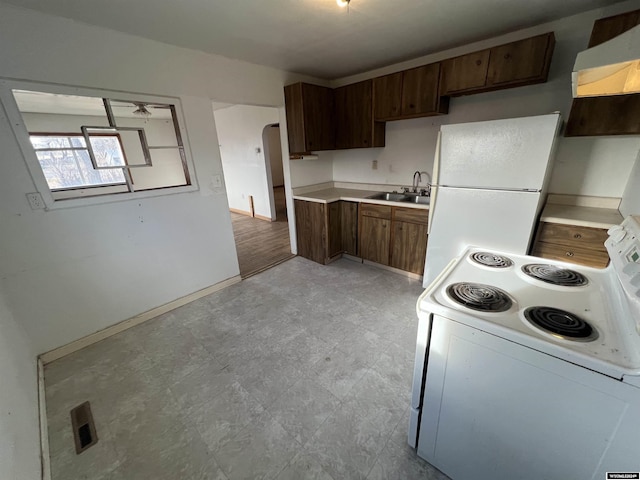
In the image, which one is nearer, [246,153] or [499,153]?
[499,153]

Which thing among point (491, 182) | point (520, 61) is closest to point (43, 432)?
point (491, 182)

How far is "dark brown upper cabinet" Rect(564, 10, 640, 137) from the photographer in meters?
1.68

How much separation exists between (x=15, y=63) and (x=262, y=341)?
2522 mm

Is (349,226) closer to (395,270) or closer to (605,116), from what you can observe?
(395,270)

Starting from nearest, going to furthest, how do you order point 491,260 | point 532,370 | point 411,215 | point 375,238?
point 532,370
point 491,260
point 411,215
point 375,238

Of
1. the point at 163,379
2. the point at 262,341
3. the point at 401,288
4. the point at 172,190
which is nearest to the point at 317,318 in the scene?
the point at 262,341

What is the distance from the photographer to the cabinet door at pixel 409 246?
109 inches

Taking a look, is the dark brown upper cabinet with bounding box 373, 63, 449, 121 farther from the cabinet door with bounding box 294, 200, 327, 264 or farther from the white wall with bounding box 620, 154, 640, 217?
the white wall with bounding box 620, 154, 640, 217

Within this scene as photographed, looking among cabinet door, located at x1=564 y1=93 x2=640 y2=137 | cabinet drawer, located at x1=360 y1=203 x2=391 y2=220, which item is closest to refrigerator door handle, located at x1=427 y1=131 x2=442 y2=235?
cabinet drawer, located at x1=360 y1=203 x2=391 y2=220

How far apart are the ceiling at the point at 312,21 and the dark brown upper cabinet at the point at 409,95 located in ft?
0.79

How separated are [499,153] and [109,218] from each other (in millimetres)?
3196

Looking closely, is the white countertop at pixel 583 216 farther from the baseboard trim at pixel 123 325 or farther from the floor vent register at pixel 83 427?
the floor vent register at pixel 83 427

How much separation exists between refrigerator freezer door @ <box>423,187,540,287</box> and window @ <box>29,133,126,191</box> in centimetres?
287

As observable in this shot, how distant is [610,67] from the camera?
861mm
